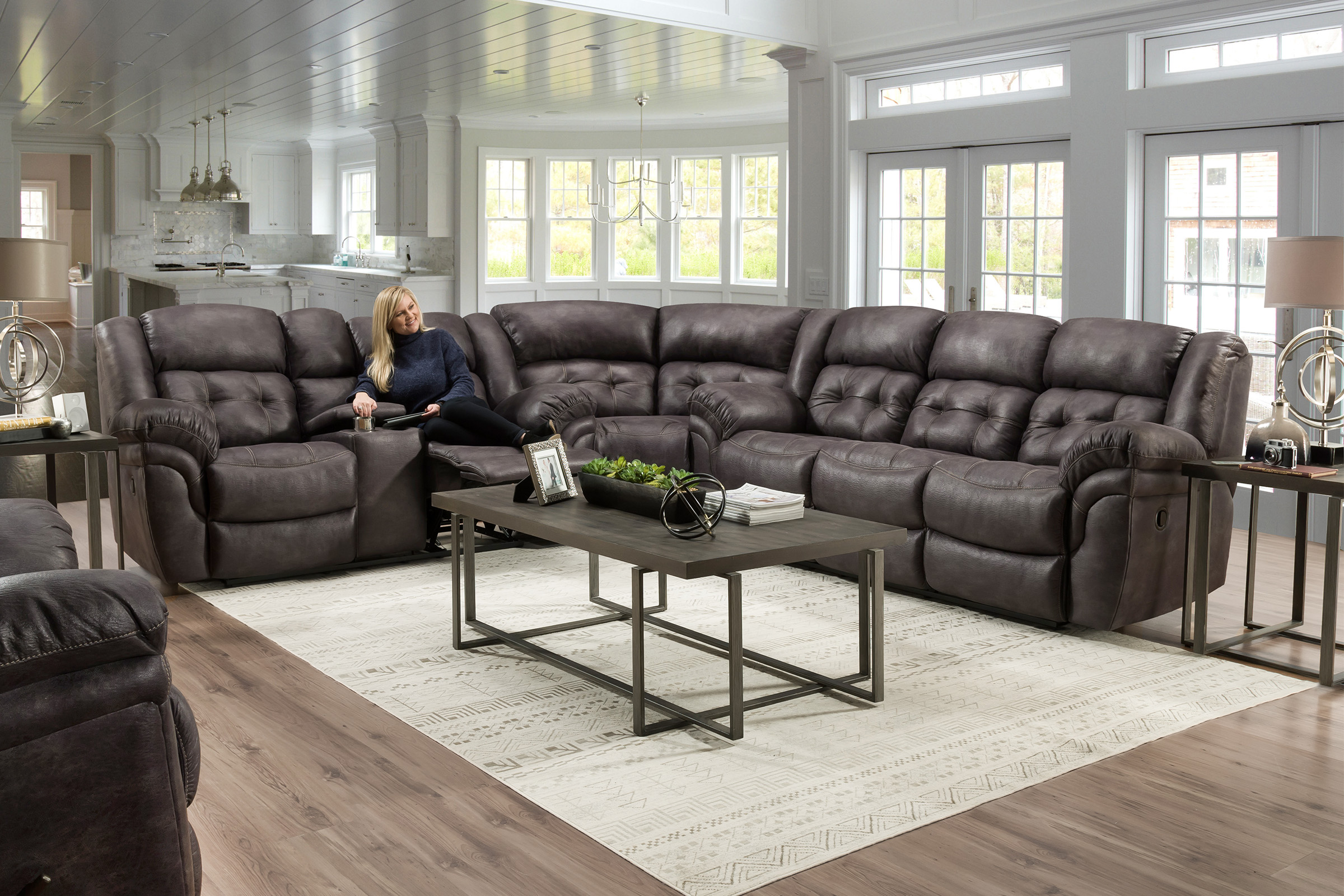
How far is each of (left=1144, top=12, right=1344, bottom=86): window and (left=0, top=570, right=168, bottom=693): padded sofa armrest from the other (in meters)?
5.18

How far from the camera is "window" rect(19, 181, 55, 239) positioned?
18.2 metres

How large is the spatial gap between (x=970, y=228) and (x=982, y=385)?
212 cm

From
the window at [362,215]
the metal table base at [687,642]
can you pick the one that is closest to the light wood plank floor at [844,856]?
the metal table base at [687,642]

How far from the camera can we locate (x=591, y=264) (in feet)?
39.6

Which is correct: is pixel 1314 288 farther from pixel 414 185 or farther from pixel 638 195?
pixel 414 185

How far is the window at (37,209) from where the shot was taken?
59.9 feet

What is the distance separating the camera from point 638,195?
37.7 feet

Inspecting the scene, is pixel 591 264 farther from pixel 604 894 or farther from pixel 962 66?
pixel 604 894

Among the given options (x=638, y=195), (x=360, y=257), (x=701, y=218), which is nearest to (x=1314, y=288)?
(x=701, y=218)

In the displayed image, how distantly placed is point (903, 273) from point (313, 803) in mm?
5254

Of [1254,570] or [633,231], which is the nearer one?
[1254,570]

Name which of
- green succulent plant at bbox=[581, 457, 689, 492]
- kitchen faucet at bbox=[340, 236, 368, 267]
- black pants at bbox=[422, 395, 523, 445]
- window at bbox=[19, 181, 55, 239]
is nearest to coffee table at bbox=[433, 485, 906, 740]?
green succulent plant at bbox=[581, 457, 689, 492]

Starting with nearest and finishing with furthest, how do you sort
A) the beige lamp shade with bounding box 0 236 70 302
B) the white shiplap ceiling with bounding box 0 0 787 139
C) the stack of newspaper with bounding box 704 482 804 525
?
the stack of newspaper with bounding box 704 482 804 525 < the beige lamp shade with bounding box 0 236 70 302 < the white shiplap ceiling with bounding box 0 0 787 139

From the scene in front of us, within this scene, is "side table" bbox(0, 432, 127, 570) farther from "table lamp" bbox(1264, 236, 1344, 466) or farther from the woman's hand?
"table lamp" bbox(1264, 236, 1344, 466)
